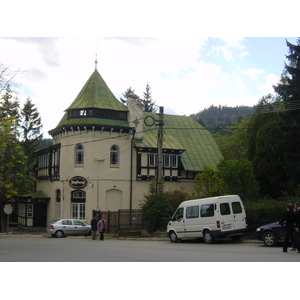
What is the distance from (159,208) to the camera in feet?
88.3

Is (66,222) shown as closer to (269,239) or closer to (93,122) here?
(93,122)

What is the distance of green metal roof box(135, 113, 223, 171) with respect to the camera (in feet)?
129

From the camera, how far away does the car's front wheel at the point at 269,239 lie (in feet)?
55.4

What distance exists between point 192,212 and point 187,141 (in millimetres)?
23049

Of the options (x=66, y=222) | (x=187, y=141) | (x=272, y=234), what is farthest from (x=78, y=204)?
(x=272, y=234)

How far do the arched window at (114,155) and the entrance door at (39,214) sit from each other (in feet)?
28.5

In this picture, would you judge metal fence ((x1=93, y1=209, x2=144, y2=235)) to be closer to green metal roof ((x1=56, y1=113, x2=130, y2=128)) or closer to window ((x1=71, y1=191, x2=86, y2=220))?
window ((x1=71, y1=191, x2=86, y2=220))

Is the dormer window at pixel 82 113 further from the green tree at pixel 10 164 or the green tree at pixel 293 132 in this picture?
the green tree at pixel 293 132

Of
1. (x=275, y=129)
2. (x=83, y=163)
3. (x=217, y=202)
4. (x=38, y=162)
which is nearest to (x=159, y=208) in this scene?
(x=217, y=202)

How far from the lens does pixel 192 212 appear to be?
20812mm

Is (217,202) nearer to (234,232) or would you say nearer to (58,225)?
(234,232)

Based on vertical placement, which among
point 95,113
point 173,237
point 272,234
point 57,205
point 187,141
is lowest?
point 173,237

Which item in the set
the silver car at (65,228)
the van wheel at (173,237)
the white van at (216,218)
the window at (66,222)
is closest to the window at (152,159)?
the silver car at (65,228)

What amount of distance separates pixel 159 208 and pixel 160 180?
1.88 m
